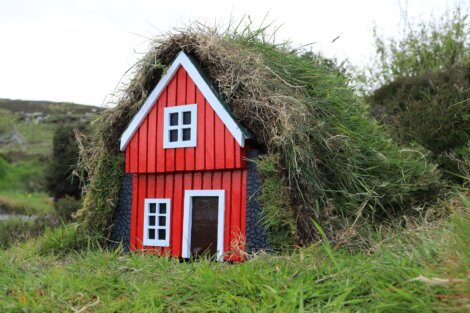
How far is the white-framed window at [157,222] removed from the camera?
6406 mm

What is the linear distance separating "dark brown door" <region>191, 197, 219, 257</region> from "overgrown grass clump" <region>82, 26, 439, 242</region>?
92 centimetres

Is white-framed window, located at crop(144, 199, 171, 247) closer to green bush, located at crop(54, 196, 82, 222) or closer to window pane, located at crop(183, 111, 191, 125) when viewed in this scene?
window pane, located at crop(183, 111, 191, 125)

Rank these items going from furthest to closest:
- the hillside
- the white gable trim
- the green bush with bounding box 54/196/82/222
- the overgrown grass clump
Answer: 1. the hillside
2. the green bush with bounding box 54/196/82/222
3. the white gable trim
4. the overgrown grass clump

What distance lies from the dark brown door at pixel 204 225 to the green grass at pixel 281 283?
120 centimetres

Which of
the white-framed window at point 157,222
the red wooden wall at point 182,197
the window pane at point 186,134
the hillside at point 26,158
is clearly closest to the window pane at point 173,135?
A: the window pane at point 186,134

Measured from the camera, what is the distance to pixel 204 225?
610 cm

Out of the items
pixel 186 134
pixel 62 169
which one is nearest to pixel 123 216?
pixel 186 134

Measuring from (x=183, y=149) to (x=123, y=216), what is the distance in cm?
122

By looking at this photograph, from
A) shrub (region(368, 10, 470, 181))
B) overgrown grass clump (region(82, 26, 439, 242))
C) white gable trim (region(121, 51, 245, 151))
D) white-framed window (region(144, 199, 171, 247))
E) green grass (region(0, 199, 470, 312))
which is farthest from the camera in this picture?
shrub (region(368, 10, 470, 181))

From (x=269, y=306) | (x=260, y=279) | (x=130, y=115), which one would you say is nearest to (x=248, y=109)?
(x=130, y=115)

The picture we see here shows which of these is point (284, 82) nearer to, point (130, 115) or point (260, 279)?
point (130, 115)

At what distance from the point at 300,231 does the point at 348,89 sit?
7.96 feet

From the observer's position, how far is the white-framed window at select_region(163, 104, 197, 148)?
246 inches

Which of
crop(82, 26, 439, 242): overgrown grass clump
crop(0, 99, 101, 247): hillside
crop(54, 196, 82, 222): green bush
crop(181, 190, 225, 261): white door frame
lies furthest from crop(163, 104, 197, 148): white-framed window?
crop(54, 196, 82, 222): green bush
